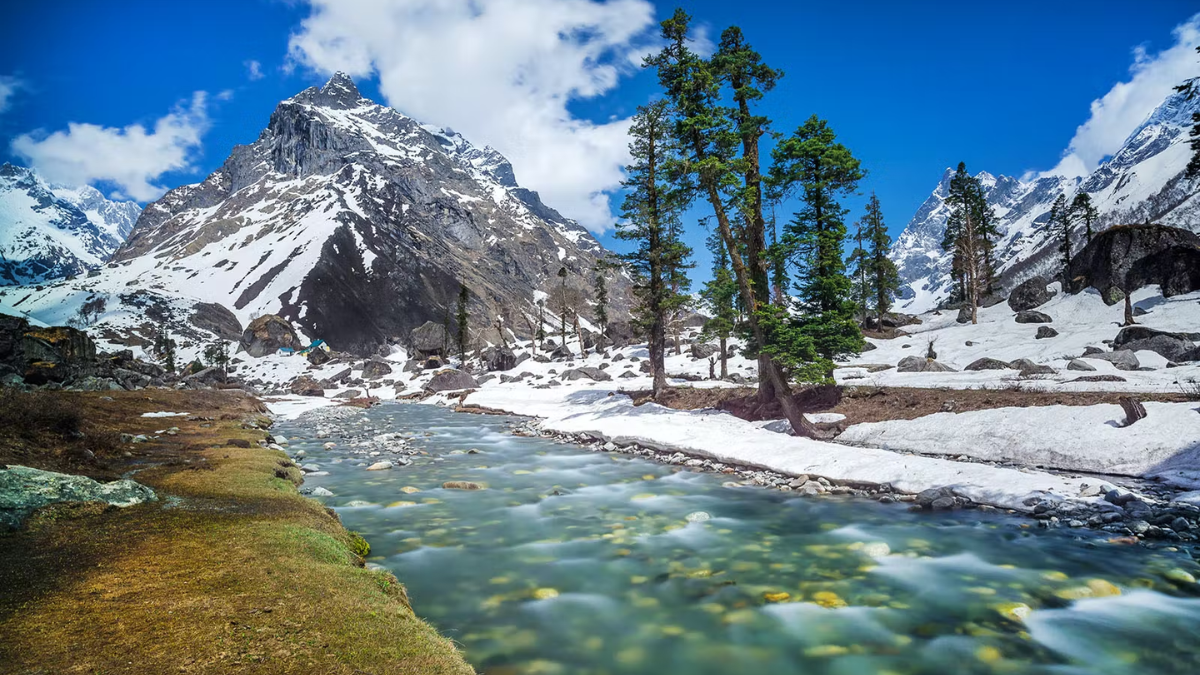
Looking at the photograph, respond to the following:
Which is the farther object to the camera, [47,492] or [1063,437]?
[1063,437]

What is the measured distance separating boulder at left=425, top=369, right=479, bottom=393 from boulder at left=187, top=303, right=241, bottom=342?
152350 millimetres

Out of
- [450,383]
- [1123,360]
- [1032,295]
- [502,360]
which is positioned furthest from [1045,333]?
[502,360]

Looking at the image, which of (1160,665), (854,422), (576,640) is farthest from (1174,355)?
(576,640)

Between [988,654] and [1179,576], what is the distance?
15.0 feet

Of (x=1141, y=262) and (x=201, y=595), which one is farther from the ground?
(x=1141, y=262)

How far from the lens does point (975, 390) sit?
21203mm

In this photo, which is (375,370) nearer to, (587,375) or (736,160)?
(587,375)

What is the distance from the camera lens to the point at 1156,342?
28.9m

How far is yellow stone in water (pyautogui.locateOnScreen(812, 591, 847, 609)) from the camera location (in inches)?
295

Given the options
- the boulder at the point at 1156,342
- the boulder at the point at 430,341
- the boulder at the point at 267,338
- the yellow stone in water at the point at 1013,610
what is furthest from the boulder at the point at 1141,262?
the boulder at the point at 267,338

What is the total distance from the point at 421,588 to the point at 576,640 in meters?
2.84

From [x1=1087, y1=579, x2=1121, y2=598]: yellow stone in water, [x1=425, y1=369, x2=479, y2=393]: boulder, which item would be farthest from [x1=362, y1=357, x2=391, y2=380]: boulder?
[x1=1087, y1=579, x2=1121, y2=598]: yellow stone in water

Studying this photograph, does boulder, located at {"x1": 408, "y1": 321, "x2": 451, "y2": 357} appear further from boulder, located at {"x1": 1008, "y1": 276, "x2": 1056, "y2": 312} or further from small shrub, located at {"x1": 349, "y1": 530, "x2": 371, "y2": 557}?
small shrub, located at {"x1": 349, "y1": 530, "x2": 371, "y2": 557}

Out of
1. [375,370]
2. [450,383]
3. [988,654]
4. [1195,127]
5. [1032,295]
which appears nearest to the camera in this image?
[988,654]
